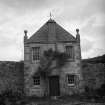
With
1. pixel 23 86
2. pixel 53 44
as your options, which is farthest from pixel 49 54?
pixel 23 86

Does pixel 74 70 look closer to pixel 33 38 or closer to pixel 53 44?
pixel 53 44

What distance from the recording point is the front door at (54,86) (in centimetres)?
2414

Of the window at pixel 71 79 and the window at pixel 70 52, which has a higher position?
the window at pixel 70 52

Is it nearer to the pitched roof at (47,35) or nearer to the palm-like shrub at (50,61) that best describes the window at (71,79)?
the palm-like shrub at (50,61)

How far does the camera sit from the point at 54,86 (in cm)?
2427

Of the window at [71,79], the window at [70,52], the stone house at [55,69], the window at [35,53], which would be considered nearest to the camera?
the stone house at [55,69]

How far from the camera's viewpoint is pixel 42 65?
954 inches

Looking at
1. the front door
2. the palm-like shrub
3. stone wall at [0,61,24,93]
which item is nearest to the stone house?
the front door

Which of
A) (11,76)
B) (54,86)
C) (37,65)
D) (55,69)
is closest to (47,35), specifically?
(37,65)

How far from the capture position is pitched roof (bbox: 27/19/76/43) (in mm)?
25011

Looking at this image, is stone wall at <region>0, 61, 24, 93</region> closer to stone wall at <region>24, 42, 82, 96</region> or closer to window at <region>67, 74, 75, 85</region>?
stone wall at <region>24, 42, 82, 96</region>

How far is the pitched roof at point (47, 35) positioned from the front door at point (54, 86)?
4523 mm

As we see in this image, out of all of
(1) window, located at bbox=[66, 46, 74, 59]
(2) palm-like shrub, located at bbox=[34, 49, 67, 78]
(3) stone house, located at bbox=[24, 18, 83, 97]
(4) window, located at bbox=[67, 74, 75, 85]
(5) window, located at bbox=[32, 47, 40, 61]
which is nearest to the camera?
(2) palm-like shrub, located at bbox=[34, 49, 67, 78]

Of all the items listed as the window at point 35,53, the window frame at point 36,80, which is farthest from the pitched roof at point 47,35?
the window frame at point 36,80
